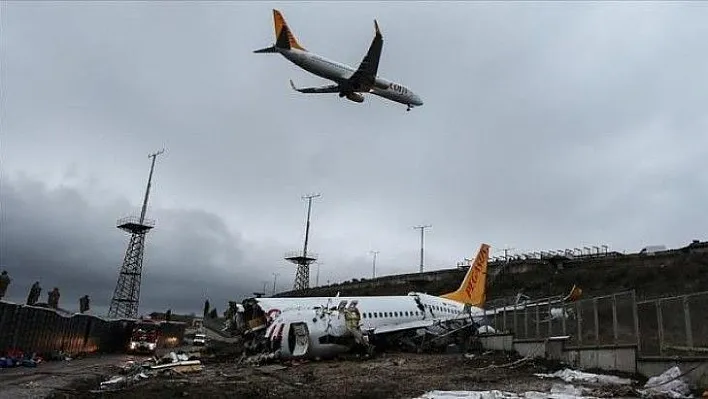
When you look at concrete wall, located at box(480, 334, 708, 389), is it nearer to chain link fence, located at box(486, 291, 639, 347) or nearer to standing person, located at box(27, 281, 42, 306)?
chain link fence, located at box(486, 291, 639, 347)

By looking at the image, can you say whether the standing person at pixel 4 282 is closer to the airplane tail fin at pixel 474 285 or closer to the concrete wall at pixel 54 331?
the concrete wall at pixel 54 331

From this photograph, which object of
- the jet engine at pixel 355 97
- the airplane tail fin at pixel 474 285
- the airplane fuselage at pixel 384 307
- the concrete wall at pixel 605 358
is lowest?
the concrete wall at pixel 605 358

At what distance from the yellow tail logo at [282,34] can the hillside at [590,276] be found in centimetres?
3047

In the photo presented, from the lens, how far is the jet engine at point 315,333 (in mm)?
22297

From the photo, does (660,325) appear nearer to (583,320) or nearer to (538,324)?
(583,320)

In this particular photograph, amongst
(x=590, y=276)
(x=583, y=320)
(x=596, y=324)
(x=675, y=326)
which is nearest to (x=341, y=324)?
(x=583, y=320)

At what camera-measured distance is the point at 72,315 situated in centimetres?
3472

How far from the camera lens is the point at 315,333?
886 inches

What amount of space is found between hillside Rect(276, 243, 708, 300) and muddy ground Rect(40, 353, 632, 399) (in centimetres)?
3036

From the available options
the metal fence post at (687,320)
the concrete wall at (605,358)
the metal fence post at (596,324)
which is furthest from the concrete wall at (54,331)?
the metal fence post at (687,320)

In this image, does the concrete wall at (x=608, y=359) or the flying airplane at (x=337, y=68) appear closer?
the concrete wall at (x=608, y=359)

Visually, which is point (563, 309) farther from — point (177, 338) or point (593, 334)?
point (177, 338)

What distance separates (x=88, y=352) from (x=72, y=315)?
4.09m

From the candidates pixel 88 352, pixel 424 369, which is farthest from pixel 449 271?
pixel 424 369
